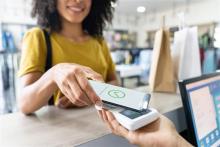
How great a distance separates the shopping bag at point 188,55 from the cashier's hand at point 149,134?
463 mm

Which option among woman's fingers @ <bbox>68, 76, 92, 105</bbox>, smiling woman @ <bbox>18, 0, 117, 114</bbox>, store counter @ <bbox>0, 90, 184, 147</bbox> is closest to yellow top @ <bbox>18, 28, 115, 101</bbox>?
smiling woman @ <bbox>18, 0, 117, 114</bbox>

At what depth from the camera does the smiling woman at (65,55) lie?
372 millimetres

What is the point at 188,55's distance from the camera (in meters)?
0.79

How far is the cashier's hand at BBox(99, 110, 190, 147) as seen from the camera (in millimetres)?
350

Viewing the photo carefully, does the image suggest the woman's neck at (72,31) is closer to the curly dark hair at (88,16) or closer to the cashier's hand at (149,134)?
the curly dark hair at (88,16)

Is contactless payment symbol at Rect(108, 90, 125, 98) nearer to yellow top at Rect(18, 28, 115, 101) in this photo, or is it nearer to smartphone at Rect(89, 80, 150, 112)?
smartphone at Rect(89, 80, 150, 112)

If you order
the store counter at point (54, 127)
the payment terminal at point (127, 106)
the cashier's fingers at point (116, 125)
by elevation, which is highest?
the payment terminal at point (127, 106)

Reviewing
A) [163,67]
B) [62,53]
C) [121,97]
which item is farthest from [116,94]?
[163,67]

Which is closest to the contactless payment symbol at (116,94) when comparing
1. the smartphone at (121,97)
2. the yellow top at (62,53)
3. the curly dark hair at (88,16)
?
the smartphone at (121,97)

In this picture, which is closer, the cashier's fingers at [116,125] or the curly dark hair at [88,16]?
the cashier's fingers at [116,125]

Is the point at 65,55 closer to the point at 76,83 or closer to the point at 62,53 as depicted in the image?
the point at 62,53

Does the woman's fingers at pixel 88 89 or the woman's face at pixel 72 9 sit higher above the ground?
the woman's face at pixel 72 9

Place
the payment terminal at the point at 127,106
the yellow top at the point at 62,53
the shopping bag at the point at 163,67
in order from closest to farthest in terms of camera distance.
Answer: the payment terminal at the point at 127,106 → the yellow top at the point at 62,53 → the shopping bag at the point at 163,67

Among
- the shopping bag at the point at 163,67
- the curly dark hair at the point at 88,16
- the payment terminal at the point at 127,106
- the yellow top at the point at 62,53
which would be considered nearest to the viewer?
the payment terminal at the point at 127,106
